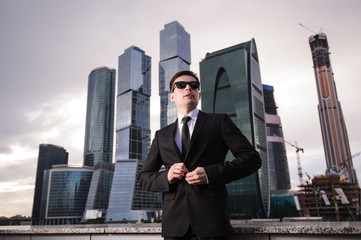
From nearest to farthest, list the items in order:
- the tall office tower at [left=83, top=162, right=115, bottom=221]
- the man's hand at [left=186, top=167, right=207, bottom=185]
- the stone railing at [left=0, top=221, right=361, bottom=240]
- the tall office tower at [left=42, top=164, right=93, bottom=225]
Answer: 1. the man's hand at [left=186, top=167, right=207, bottom=185]
2. the stone railing at [left=0, top=221, right=361, bottom=240]
3. the tall office tower at [left=83, top=162, right=115, bottom=221]
4. the tall office tower at [left=42, top=164, right=93, bottom=225]

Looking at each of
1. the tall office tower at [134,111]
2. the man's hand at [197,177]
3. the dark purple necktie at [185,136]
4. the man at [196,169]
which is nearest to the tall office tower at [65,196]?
the tall office tower at [134,111]

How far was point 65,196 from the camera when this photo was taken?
458 ft

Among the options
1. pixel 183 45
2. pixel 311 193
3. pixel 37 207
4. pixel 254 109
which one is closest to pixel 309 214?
pixel 311 193

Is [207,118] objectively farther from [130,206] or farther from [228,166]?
[130,206]

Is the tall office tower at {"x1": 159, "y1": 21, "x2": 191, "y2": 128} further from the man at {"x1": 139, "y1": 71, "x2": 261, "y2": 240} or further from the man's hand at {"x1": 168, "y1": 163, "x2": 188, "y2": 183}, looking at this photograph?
the man's hand at {"x1": 168, "y1": 163, "x2": 188, "y2": 183}

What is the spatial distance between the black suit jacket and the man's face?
8.3 inches

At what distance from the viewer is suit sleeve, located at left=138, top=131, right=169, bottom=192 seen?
9.43 ft

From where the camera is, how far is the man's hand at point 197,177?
8.45ft

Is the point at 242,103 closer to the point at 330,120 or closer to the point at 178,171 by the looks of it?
the point at 330,120

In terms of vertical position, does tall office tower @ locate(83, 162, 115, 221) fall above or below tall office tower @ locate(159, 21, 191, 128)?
below

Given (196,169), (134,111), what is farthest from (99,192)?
(196,169)

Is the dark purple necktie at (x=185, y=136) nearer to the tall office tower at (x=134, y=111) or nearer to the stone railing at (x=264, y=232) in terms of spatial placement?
the stone railing at (x=264, y=232)

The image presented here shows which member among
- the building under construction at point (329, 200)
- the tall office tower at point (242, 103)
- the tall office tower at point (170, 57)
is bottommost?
the building under construction at point (329, 200)

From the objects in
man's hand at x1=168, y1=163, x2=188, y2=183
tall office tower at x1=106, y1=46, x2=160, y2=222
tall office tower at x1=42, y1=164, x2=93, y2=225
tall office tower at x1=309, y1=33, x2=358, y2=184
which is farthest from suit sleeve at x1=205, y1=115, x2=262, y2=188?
tall office tower at x1=309, y1=33, x2=358, y2=184
